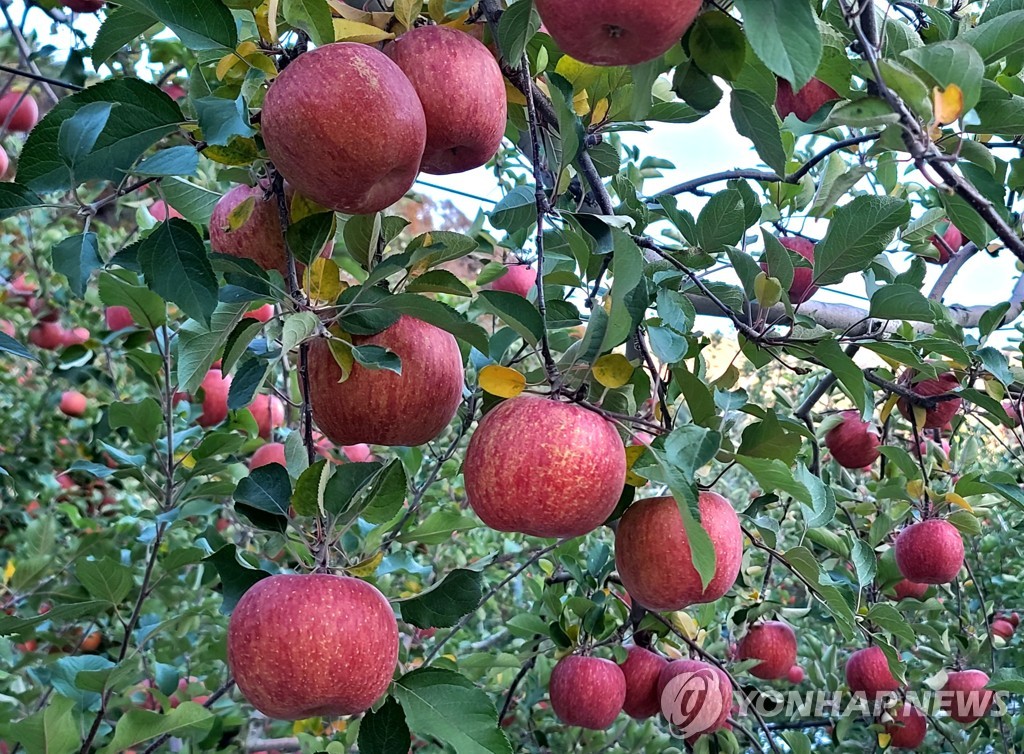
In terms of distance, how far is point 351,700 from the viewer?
2.92 ft

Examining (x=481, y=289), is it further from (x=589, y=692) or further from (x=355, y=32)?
(x=589, y=692)

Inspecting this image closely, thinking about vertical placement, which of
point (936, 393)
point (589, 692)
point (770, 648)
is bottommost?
point (770, 648)

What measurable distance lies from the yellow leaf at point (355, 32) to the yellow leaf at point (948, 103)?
534 mm

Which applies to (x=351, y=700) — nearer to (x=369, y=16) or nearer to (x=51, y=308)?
(x=369, y=16)

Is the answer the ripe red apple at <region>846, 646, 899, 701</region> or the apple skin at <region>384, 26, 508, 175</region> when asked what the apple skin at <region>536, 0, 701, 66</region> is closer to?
the apple skin at <region>384, 26, 508, 175</region>

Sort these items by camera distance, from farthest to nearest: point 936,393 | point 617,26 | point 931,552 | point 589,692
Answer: point 936,393 < point 931,552 < point 589,692 < point 617,26

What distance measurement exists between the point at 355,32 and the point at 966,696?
193cm

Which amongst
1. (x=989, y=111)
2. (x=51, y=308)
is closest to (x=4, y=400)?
(x=51, y=308)

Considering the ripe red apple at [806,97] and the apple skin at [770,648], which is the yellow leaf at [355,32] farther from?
the apple skin at [770,648]

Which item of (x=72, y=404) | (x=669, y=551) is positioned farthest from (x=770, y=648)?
(x=72, y=404)

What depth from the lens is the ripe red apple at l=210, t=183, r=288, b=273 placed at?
0.99 meters

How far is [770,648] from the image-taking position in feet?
5.99

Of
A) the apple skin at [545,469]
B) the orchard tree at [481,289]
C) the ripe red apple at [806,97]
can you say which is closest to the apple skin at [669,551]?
the orchard tree at [481,289]

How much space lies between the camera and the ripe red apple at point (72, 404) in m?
2.69
